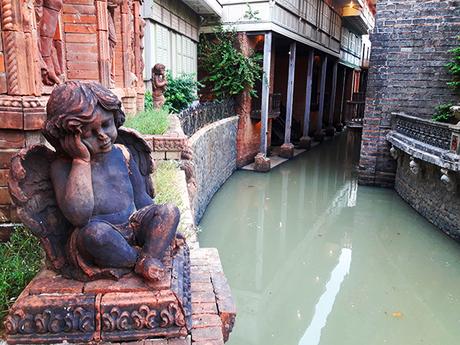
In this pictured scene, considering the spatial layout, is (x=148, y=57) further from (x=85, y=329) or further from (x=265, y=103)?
(x=85, y=329)

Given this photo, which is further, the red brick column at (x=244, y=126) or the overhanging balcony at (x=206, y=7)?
the red brick column at (x=244, y=126)

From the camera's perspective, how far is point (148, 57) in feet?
29.2

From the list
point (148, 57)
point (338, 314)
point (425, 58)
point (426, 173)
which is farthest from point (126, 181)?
point (425, 58)

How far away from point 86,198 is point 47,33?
227 centimetres

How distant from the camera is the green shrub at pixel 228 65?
12.2 m

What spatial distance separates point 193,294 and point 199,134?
262 inches

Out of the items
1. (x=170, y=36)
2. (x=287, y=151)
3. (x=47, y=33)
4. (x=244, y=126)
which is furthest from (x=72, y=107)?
(x=287, y=151)

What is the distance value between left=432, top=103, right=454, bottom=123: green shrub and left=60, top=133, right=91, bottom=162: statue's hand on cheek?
9820 mm

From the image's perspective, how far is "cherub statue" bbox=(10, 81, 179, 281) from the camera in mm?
1799

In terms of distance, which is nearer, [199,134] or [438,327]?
[438,327]

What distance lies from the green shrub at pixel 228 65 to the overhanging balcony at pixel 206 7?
560 millimetres

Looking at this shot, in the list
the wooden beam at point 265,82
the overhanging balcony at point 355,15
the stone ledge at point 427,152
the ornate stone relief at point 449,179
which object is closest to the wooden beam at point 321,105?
the overhanging balcony at point 355,15

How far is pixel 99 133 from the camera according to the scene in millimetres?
1839

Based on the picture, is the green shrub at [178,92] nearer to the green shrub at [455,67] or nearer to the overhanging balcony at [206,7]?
the overhanging balcony at [206,7]
